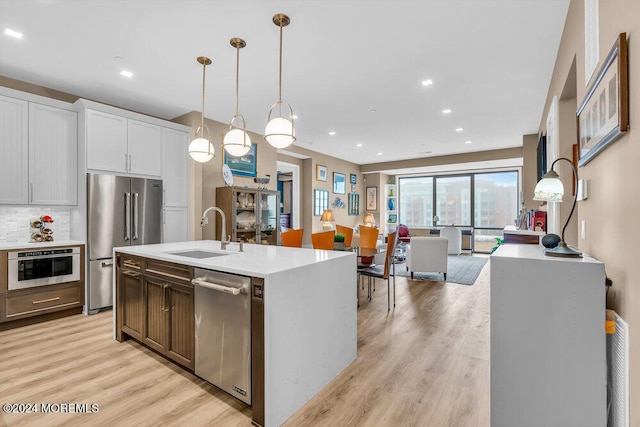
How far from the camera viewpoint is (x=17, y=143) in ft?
11.4

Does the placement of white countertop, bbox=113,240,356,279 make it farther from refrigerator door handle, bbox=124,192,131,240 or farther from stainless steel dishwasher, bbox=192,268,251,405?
refrigerator door handle, bbox=124,192,131,240

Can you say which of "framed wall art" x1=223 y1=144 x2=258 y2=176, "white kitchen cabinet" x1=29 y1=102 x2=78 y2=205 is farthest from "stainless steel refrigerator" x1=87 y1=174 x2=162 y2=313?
"framed wall art" x1=223 y1=144 x2=258 y2=176

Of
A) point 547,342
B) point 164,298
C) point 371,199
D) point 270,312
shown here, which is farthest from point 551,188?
point 371,199

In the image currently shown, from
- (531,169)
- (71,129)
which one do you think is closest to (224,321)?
(71,129)

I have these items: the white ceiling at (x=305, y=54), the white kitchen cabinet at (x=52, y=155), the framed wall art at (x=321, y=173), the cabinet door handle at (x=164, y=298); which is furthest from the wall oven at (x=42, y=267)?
the framed wall art at (x=321, y=173)

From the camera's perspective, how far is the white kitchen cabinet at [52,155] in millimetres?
3584

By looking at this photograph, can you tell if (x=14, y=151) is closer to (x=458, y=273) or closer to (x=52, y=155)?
(x=52, y=155)

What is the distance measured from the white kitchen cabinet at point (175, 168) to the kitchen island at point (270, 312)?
1.91 m

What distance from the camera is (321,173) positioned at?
8.10 m

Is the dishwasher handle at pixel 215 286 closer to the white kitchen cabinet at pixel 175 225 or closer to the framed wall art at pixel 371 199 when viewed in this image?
the white kitchen cabinet at pixel 175 225

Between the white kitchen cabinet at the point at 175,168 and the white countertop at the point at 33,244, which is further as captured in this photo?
the white kitchen cabinet at the point at 175,168

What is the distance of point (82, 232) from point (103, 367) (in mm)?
2103

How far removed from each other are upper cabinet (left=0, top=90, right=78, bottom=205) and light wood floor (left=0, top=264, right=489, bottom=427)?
4.97 feet

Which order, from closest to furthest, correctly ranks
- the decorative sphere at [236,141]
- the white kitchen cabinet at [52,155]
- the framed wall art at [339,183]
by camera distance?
the decorative sphere at [236,141], the white kitchen cabinet at [52,155], the framed wall art at [339,183]
